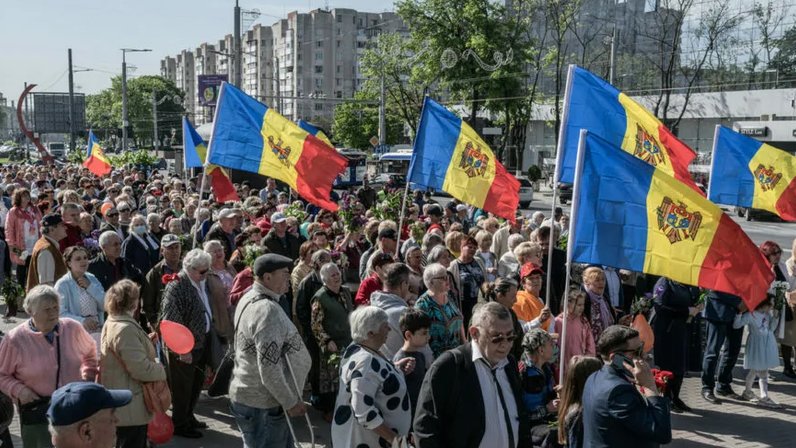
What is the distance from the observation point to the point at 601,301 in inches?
311

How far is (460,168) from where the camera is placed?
33.5 ft

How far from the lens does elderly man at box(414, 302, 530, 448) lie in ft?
14.4

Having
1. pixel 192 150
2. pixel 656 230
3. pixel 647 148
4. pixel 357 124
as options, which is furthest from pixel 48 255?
pixel 357 124

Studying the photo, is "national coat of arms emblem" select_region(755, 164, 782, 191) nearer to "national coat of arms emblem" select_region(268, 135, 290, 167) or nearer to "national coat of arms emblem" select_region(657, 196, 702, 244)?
"national coat of arms emblem" select_region(657, 196, 702, 244)

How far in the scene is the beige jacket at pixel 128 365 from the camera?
5.62m

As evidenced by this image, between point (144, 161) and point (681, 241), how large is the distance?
3071 cm

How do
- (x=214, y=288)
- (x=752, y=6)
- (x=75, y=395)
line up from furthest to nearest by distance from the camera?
(x=752, y=6) → (x=214, y=288) → (x=75, y=395)

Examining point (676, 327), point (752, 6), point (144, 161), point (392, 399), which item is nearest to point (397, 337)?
point (392, 399)

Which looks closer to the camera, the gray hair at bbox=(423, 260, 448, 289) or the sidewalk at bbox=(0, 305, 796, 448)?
the gray hair at bbox=(423, 260, 448, 289)

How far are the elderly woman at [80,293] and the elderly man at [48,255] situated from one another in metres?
1.77

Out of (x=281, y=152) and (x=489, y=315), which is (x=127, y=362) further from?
(x=281, y=152)

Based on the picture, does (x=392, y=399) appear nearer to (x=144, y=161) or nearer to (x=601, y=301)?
(x=601, y=301)

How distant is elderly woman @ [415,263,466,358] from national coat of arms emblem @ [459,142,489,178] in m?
3.72

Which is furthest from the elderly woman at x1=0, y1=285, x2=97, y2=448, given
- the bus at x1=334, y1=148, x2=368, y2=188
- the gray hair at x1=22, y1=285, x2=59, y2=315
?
the bus at x1=334, y1=148, x2=368, y2=188
